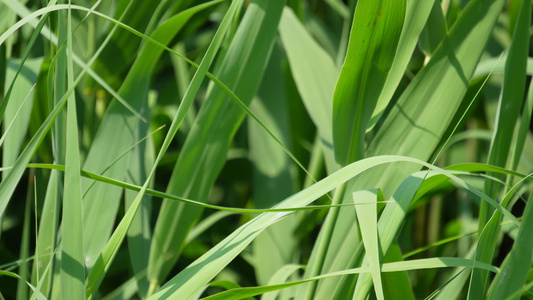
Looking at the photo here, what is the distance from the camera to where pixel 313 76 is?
0.60 metres

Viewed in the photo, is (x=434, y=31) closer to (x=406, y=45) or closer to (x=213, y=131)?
(x=406, y=45)

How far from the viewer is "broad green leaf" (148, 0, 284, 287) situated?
1.65 feet

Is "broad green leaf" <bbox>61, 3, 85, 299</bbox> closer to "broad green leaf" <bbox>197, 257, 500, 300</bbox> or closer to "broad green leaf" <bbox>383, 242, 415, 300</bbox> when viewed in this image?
"broad green leaf" <bbox>197, 257, 500, 300</bbox>

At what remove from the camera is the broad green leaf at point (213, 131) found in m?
0.50

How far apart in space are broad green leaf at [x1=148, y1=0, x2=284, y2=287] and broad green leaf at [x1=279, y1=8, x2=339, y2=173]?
0.29 feet

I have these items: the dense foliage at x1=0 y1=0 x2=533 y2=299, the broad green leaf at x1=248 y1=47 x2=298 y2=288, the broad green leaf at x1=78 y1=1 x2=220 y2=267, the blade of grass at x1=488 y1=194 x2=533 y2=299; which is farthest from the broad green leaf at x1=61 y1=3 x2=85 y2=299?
the broad green leaf at x1=248 y1=47 x2=298 y2=288

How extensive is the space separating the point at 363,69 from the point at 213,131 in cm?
17

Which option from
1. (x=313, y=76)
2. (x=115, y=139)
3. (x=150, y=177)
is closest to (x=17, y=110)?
(x=115, y=139)

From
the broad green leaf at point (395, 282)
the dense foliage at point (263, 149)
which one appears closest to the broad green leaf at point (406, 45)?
the dense foliage at point (263, 149)

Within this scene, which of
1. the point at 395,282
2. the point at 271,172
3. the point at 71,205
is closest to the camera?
the point at 71,205

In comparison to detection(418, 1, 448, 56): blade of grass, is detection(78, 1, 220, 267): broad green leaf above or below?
below

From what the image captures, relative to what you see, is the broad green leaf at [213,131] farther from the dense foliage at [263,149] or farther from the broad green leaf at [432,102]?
the broad green leaf at [432,102]

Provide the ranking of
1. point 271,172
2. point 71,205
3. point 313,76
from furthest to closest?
1. point 271,172
2. point 313,76
3. point 71,205

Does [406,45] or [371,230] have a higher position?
[406,45]
